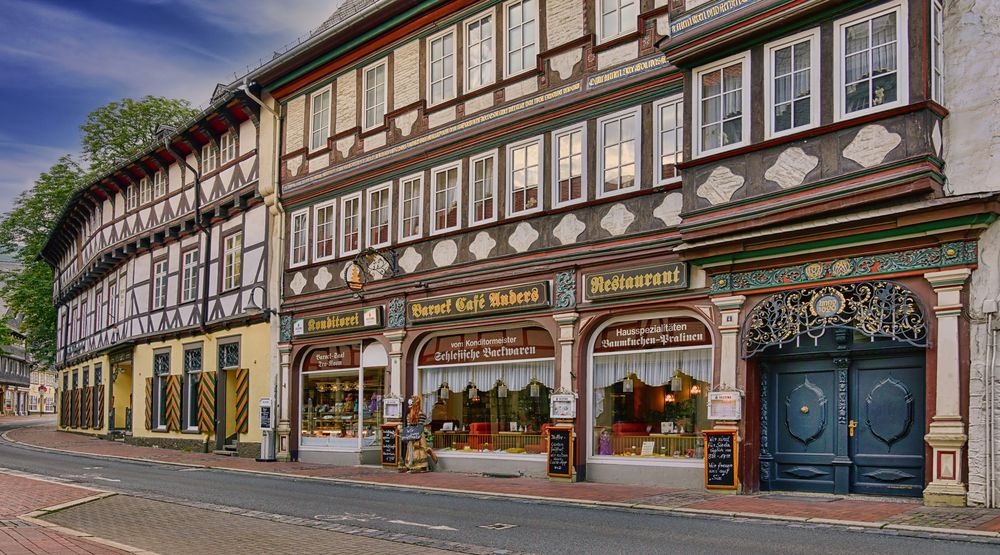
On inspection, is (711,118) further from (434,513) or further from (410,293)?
(410,293)

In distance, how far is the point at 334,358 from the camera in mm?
24125

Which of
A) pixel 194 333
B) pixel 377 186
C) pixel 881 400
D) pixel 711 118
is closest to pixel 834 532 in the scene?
pixel 881 400

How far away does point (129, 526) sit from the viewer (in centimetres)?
1184

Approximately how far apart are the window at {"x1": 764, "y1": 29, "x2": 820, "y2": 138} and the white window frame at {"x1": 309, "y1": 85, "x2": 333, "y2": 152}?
1283 cm

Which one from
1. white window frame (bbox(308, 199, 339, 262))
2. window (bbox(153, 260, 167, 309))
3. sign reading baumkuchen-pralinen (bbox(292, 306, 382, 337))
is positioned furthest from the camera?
window (bbox(153, 260, 167, 309))

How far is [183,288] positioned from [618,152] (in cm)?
1892

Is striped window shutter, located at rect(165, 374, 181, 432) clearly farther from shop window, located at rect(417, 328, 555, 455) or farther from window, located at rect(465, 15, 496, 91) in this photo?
window, located at rect(465, 15, 496, 91)

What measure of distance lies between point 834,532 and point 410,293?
12.2 metres

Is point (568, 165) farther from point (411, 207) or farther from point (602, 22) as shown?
point (411, 207)

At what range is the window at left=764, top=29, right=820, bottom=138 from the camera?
13.9 metres

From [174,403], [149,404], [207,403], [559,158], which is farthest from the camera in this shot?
[149,404]

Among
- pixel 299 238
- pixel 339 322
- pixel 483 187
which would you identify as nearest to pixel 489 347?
pixel 483 187

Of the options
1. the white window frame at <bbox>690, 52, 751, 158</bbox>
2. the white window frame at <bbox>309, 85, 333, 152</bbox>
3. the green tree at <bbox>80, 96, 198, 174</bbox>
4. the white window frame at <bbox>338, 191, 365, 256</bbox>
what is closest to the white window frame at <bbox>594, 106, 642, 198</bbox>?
the white window frame at <bbox>690, 52, 751, 158</bbox>

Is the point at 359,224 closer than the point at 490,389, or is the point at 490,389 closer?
the point at 490,389
